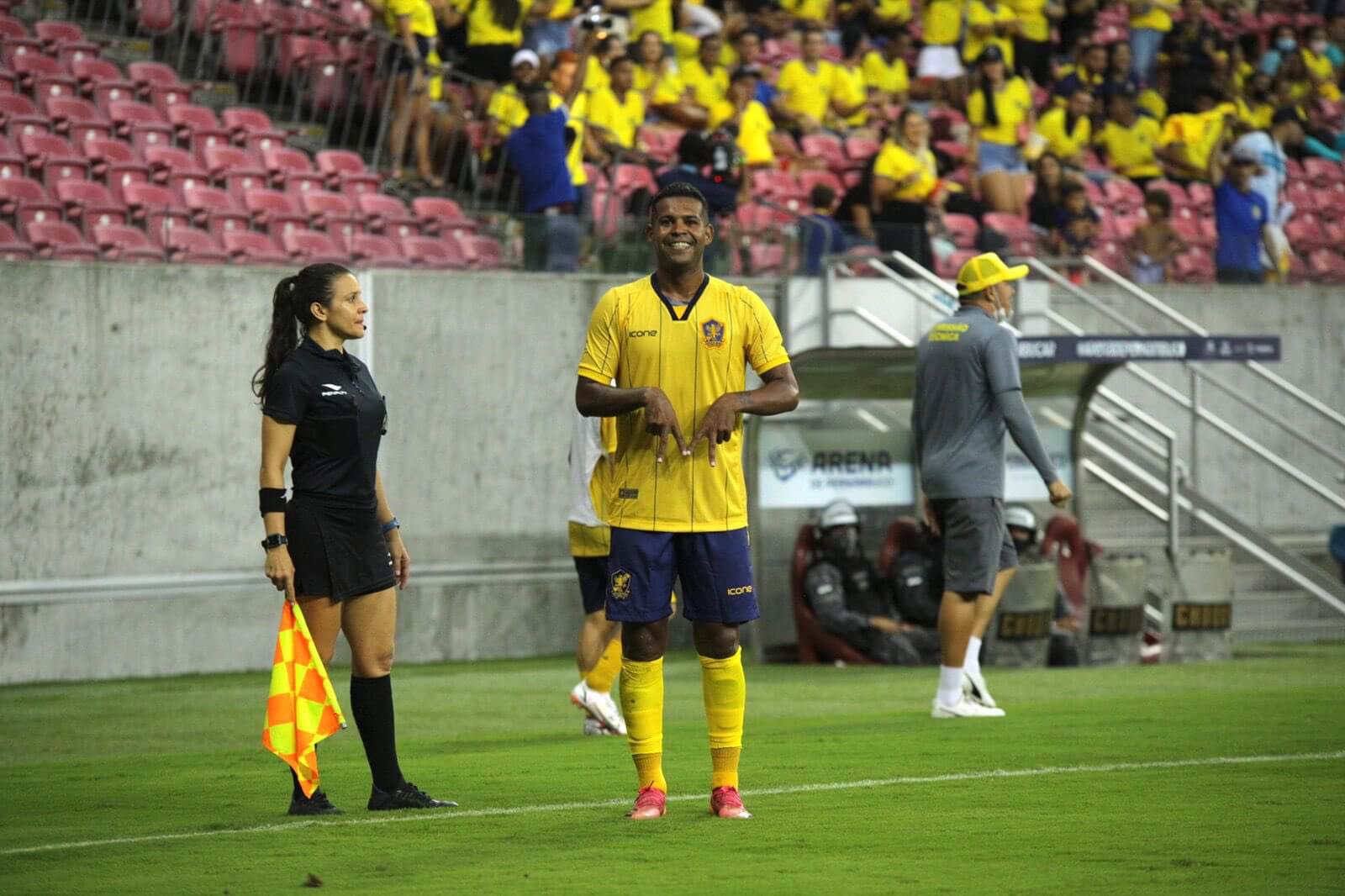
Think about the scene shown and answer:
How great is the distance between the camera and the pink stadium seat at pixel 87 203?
54.4 feet

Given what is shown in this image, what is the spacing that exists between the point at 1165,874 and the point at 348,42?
551 inches

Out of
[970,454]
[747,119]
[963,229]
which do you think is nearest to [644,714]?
[970,454]

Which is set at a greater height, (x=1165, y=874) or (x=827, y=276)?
(x=827, y=276)

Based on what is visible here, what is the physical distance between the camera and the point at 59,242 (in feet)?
53.4

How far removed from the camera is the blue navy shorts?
7973 mm

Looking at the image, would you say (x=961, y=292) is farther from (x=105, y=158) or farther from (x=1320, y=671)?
(x=105, y=158)

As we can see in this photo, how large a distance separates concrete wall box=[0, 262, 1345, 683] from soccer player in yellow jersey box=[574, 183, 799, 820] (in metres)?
8.93

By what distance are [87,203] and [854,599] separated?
6.40m

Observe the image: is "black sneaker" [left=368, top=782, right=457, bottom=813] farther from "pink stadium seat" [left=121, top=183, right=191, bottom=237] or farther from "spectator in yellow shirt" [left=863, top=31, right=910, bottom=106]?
"spectator in yellow shirt" [left=863, top=31, right=910, bottom=106]

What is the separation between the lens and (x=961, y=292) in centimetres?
1248

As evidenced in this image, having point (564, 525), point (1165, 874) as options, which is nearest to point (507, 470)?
point (564, 525)

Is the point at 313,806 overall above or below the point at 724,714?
below

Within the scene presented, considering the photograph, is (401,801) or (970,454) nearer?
(401,801)

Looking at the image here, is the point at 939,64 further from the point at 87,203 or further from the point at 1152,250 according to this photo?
the point at 87,203
